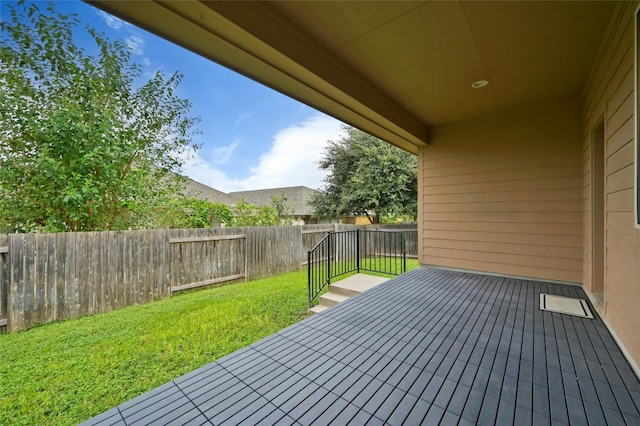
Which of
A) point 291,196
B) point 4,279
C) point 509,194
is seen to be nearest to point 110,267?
point 4,279

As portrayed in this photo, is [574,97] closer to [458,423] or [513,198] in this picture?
[513,198]

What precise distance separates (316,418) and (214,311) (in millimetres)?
3086

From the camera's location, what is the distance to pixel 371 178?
10539 mm

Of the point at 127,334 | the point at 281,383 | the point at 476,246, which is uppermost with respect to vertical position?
the point at 476,246

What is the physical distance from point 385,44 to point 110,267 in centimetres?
516

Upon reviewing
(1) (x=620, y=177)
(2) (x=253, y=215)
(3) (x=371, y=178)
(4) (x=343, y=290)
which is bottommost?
(4) (x=343, y=290)

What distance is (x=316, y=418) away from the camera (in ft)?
4.37

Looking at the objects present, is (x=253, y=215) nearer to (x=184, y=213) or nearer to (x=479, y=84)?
(x=184, y=213)

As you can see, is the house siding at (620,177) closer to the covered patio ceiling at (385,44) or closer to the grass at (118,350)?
the covered patio ceiling at (385,44)

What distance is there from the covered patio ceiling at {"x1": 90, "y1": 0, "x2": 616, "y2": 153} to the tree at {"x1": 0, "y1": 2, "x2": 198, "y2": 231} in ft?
13.0

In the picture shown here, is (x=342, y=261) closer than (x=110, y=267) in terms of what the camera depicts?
No

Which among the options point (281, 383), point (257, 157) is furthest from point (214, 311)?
point (257, 157)

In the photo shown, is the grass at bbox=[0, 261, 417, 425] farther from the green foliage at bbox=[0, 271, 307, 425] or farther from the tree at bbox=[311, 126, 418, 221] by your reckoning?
the tree at bbox=[311, 126, 418, 221]

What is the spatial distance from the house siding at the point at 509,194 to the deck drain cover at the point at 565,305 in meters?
0.78
